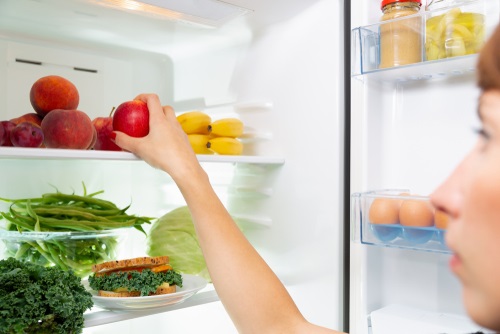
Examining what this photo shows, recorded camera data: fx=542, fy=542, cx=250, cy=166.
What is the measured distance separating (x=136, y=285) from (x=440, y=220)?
668 mm

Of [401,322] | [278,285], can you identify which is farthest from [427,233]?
[278,285]

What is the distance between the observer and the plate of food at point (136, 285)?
121 centimetres

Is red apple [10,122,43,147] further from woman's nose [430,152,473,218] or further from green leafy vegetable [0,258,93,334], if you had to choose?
woman's nose [430,152,473,218]

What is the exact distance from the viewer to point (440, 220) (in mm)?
1087

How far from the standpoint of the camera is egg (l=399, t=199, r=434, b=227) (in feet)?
3.64

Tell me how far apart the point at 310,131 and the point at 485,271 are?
95 centimetres

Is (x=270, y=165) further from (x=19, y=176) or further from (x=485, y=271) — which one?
(x=485, y=271)

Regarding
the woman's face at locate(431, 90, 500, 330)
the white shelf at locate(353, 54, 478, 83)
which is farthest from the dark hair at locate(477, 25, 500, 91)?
the white shelf at locate(353, 54, 478, 83)

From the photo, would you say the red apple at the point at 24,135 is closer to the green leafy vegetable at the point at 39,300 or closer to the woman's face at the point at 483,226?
the green leafy vegetable at the point at 39,300

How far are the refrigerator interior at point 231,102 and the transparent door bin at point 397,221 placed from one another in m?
0.14

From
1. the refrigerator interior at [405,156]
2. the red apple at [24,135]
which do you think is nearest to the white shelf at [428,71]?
the refrigerator interior at [405,156]

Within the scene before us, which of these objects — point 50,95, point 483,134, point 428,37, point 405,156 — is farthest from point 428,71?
point 50,95

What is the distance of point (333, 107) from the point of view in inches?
53.1

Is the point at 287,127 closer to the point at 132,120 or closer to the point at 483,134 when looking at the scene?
the point at 132,120
